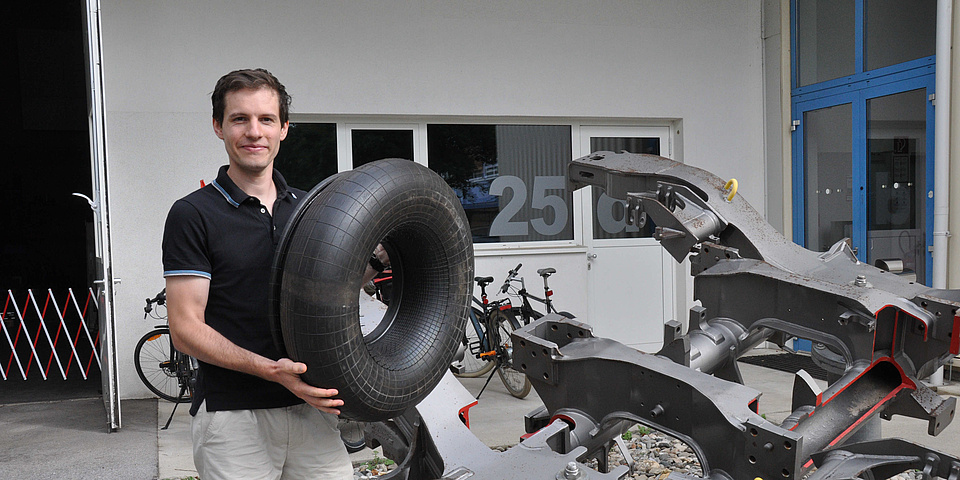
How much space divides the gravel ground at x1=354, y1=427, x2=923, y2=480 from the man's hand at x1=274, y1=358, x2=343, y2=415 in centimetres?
190

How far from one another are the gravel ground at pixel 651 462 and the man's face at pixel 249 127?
2093 mm

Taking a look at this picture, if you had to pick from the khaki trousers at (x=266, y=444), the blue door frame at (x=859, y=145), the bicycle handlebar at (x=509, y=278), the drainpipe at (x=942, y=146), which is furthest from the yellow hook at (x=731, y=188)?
the blue door frame at (x=859, y=145)

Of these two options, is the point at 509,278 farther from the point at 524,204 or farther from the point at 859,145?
the point at 859,145

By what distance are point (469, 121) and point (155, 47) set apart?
2.22m

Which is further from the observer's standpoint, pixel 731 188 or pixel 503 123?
pixel 503 123

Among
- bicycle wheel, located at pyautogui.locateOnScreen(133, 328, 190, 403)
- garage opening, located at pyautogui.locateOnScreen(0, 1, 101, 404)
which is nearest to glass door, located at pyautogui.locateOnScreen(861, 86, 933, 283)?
bicycle wheel, located at pyautogui.locateOnScreen(133, 328, 190, 403)

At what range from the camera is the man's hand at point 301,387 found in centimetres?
145

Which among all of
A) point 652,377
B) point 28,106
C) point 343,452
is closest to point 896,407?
point 652,377

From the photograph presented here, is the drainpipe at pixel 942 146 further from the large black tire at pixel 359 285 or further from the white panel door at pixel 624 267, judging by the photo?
the large black tire at pixel 359 285

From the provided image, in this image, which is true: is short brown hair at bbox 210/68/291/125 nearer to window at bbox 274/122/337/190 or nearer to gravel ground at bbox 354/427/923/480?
gravel ground at bbox 354/427/923/480

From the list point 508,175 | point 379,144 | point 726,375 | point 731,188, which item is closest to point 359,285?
point 726,375

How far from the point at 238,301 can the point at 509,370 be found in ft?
11.7

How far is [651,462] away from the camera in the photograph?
355cm

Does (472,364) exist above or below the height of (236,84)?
below
